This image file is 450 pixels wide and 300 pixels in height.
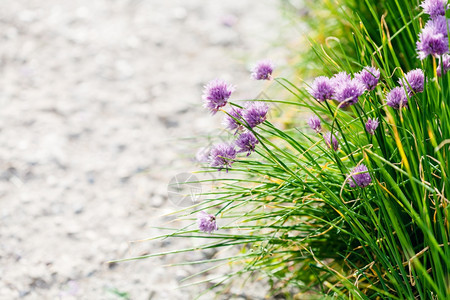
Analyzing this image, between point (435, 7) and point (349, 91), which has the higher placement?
point (435, 7)

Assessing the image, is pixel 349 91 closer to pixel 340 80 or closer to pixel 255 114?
pixel 340 80

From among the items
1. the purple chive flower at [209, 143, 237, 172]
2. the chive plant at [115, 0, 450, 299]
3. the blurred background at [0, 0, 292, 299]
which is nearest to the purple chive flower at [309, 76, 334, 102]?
the chive plant at [115, 0, 450, 299]

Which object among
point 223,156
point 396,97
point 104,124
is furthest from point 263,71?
point 104,124

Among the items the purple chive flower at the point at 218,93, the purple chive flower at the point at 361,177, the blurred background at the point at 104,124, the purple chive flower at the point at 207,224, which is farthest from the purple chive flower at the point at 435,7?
the blurred background at the point at 104,124

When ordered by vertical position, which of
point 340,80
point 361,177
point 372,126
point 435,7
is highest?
point 435,7

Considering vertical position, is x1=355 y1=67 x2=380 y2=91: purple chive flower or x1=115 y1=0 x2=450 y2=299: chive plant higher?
x1=355 y1=67 x2=380 y2=91: purple chive flower

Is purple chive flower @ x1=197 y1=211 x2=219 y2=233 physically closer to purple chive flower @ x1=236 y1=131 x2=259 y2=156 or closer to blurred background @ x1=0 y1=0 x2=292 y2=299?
purple chive flower @ x1=236 y1=131 x2=259 y2=156

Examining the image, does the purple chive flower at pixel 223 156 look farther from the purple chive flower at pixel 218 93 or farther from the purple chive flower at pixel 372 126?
the purple chive flower at pixel 372 126
